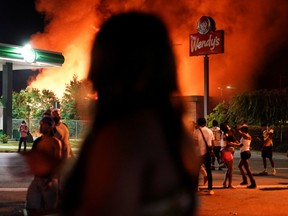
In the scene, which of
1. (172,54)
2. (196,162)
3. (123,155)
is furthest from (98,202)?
(172,54)

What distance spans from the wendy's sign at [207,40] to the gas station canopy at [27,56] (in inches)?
330

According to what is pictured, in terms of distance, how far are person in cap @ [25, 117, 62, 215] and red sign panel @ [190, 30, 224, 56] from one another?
2062 centimetres

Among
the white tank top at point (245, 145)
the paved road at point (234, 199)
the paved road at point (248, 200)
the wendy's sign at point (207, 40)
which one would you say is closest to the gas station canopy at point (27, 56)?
the wendy's sign at point (207, 40)

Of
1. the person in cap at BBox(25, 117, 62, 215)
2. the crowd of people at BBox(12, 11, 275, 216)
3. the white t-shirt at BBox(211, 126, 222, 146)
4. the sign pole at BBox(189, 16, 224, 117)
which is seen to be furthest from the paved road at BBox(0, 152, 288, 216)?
the sign pole at BBox(189, 16, 224, 117)

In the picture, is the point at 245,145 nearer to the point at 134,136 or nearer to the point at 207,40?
the point at 134,136

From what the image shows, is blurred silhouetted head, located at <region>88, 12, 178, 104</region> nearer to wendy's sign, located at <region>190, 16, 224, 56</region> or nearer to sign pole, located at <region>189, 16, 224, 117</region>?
sign pole, located at <region>189, 16, 224, 117</region>

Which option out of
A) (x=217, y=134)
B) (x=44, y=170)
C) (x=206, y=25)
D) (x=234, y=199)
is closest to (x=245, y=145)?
(x=234, y=199)

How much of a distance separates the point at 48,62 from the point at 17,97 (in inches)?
481

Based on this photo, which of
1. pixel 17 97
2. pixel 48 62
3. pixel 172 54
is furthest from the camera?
pixel 17 97

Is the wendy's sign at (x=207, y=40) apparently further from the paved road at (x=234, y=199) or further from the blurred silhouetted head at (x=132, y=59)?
the blurred silhouetted head at (x=132, y=59)

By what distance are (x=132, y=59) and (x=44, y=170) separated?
2.63ft

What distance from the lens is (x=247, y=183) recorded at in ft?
40.8

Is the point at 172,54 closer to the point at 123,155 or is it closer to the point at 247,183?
the point at 123,155

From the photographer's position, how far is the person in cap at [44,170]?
2113 millimetres
